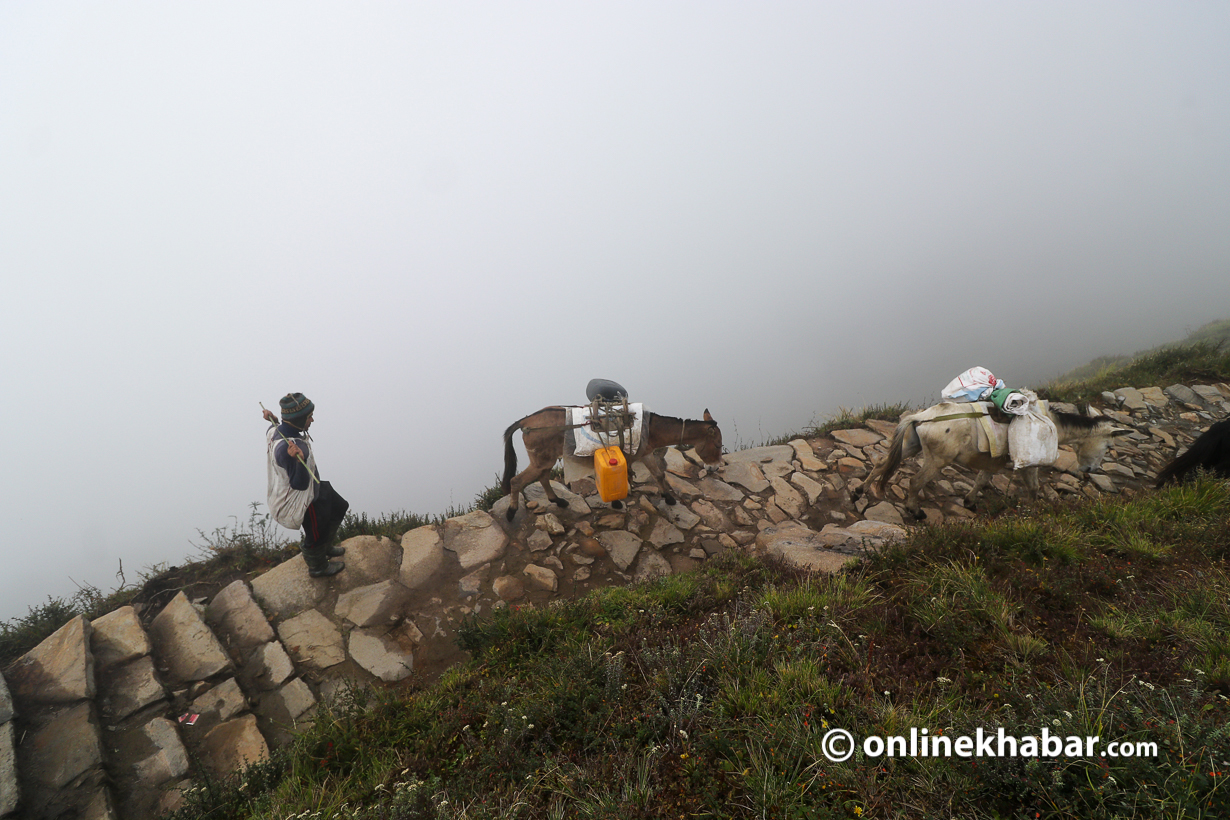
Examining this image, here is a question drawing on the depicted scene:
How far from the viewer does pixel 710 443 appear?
6617 mm

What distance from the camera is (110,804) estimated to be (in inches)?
116

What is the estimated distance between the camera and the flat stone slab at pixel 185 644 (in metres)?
3.95

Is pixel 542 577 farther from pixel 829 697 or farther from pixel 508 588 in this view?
pixel 829 697

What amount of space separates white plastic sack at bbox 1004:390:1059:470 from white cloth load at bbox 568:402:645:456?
4.62 metres

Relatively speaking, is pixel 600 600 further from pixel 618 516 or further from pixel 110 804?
pixel 110 804

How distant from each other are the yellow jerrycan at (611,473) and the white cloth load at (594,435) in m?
0.49

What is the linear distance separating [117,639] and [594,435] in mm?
4884

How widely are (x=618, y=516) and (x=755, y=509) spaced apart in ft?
6.77

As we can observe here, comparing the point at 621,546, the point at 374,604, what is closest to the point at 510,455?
the point at 621,546

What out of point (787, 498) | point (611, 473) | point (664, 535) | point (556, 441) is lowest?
point (787, 498)

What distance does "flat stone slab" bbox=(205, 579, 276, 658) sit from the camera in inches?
172

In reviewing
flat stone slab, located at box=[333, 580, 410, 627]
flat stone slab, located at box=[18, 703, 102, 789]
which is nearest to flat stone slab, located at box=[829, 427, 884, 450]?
flat stone slab, located at box=[333, 580, 410, 627]

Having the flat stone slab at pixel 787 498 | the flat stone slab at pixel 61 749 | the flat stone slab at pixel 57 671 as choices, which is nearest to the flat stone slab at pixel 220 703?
the flat stone slab at pixel 61 749

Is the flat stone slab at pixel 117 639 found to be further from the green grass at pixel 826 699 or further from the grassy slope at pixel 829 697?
the grassy slope at pixel 829 697
